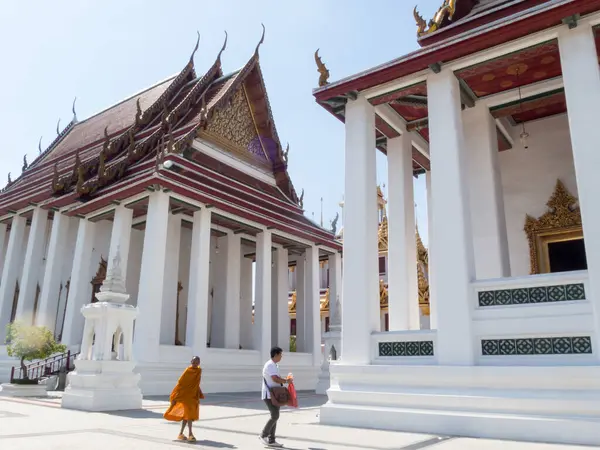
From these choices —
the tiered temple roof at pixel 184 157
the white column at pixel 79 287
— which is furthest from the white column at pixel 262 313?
the white column at pixel 79 287

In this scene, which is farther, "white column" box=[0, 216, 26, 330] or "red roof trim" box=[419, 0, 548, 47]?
"white column" box=[0, 216, 26, 330]

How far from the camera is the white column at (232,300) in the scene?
1427 centimetres

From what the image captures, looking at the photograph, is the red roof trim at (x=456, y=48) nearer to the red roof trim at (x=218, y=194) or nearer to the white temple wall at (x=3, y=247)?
the red roof trim at (x=218, y=194)

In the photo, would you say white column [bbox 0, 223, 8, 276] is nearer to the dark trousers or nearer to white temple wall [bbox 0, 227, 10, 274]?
white temple wall [bbox 0, 227, 10, 274]

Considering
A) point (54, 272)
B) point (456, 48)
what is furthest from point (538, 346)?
point (54, 272)

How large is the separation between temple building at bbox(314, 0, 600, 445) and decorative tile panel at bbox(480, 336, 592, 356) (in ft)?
0.04

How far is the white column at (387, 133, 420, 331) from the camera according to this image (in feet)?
26.9

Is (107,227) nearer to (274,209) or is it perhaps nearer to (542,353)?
(274,209)

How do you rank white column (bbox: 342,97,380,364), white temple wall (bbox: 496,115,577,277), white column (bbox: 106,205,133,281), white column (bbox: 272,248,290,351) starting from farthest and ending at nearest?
white column (bbox: 272,248,290,351), white column (bbox: 106,205,133,281), white temple wall (bbox: 496,115,577,277), white column (bbox: 342,97,380,364)

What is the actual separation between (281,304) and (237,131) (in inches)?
225

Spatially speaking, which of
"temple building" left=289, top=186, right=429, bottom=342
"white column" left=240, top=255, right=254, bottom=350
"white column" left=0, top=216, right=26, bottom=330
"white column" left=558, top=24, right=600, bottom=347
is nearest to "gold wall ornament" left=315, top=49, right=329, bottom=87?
"white column" left=558, top=24, right=600, bottom=347

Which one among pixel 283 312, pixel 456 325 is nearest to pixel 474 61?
pixel 456 325

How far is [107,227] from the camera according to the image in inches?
583

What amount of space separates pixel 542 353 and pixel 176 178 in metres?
8.87
